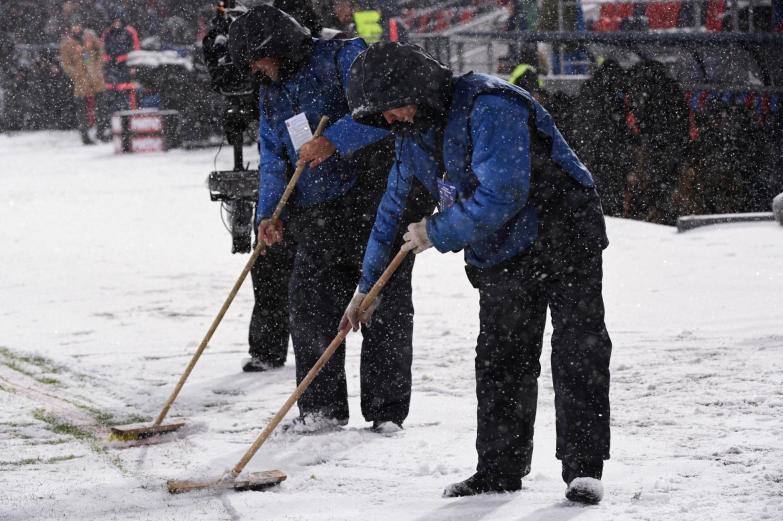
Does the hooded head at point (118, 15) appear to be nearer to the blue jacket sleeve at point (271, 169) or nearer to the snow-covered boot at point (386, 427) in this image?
the blue jacket sleeve at point (271, 169)

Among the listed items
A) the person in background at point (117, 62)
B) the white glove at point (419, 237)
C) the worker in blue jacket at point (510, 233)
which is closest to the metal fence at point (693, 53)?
the worker in blue jacket at point (510, 233)

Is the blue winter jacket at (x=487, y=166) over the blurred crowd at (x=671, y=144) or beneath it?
over

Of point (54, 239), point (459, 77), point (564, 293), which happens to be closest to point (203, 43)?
point (459, 77)

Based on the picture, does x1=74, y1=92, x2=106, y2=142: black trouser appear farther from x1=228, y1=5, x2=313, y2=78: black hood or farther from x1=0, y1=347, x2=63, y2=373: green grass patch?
x1=228, y1=5, x2=313, y2=78: black hood

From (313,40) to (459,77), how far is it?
1.31 meters

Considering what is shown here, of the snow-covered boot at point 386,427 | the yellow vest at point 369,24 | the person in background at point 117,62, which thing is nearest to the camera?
the snow-covered boot at point 386,427

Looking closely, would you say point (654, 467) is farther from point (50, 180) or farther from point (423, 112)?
point (50, 180)

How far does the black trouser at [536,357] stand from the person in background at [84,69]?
65.3 feet

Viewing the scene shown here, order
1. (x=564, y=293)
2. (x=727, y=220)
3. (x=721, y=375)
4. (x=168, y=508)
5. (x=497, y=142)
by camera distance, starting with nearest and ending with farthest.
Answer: (x=497, y=142) → (x=564, y=293) → (x=168, y=508) → (x=721, y=375) → (x=727, y=220)

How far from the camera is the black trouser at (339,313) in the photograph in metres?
4.39

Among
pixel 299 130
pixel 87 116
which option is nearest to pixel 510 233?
pixel 299 130

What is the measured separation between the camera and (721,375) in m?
5.05

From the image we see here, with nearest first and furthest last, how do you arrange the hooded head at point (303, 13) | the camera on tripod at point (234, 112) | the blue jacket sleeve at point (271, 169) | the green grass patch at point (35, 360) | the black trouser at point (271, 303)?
the blue jacket sleeve at point (271, 169) → the hooded head at point (303, 13) → the camera on tripod at point (234, 112) → the black trouser at point (271, 303) → the green grass patch at point (35, 360)

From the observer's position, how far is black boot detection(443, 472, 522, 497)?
3.48 metres
